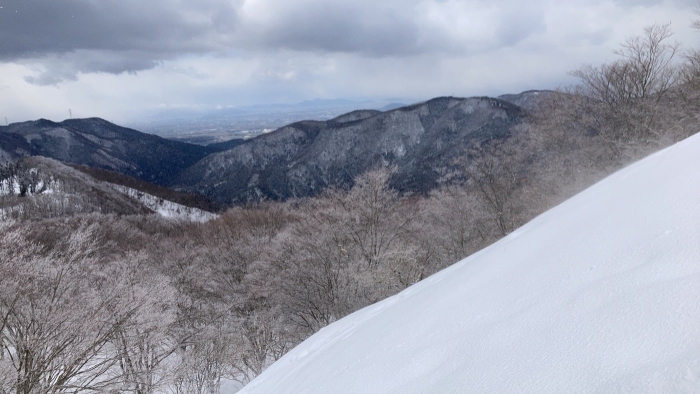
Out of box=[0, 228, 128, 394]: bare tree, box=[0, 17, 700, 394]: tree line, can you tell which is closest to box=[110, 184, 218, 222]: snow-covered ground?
box=[0, 17, 700, 394]: tree line

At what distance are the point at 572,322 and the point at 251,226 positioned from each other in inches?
1451

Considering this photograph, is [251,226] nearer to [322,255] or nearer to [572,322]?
[322,255]

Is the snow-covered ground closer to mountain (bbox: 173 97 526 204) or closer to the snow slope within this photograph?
mountain (bbox: 173 97 526 204)

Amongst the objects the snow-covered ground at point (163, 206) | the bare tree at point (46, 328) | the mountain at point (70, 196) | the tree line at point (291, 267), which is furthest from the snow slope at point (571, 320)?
the snow-covered ground at point (163, 206)

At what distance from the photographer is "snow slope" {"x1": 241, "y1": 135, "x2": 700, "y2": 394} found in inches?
74.4

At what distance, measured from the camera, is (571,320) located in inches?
96.8

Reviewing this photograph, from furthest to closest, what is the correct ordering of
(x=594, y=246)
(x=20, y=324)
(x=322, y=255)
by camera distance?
(x=322, y=255) → (x=20, y=324) → (x=594, y=246)

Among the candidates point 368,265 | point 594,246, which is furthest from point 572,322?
point 368,265

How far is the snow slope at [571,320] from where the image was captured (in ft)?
6.20

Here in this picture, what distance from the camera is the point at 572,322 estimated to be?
2.43m

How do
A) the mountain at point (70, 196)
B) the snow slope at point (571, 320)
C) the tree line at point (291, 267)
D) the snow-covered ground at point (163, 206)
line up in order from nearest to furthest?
the snow slope at point (571, 320) → the tree line at point (291, 267) → the mountain at point (70, 196) → the snow-covered ground at point (163, 206)

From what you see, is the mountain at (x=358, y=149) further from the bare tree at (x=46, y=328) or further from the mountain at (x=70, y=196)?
the bare tree at (x=46, y=328)

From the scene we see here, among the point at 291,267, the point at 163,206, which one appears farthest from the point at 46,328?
the point at 163,206

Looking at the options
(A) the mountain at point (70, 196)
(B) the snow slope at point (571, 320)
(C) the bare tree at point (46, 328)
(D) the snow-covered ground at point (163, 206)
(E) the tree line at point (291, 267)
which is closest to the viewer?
(B) the snow slope at point (571, 320)
